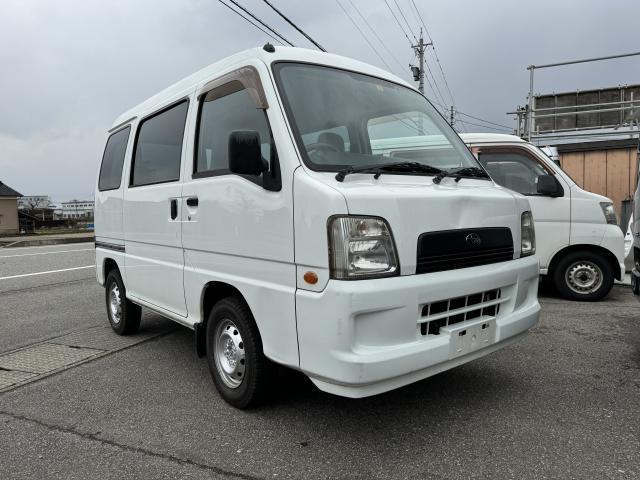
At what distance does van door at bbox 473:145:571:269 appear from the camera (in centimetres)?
627

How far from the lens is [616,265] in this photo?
20.4 ft

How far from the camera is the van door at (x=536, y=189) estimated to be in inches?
247

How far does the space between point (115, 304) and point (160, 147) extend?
7.12 ft

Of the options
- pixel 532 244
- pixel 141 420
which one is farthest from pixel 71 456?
pixel 532 244

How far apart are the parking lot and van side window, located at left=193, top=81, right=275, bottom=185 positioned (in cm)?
153

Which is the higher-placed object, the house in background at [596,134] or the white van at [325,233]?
the house in background at [596,134]

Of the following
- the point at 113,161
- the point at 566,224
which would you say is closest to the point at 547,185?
the point at 566,224

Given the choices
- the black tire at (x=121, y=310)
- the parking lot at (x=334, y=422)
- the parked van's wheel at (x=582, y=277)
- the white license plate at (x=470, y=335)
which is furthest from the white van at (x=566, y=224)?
the black tire at (x=121, y=310)

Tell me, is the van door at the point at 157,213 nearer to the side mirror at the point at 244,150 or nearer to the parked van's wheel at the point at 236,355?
the parked van's wheel at the point at 236,355

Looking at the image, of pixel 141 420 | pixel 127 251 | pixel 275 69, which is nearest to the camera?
pixel 275 69

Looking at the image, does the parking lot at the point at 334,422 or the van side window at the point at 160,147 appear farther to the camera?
the van side window at the point at 160,147

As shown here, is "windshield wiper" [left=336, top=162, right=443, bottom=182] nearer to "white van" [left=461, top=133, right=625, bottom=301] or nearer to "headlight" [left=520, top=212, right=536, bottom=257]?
"headlight" [left=520, top=212, right=536, bottom=257]

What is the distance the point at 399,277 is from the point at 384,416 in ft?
3.66

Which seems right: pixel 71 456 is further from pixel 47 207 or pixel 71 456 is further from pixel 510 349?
pixel 47 207
